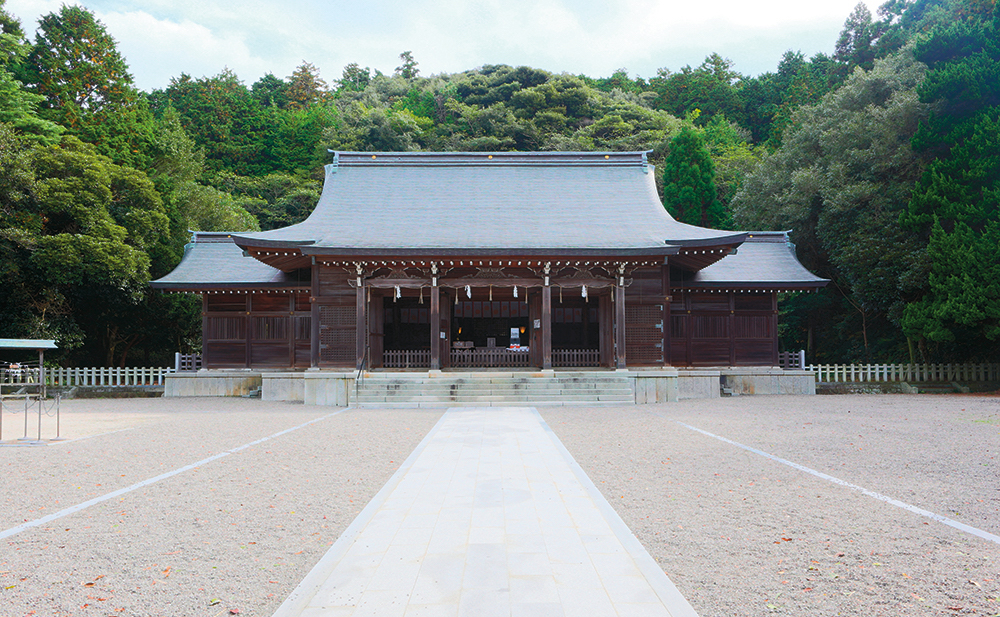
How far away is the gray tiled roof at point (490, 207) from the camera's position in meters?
15.9

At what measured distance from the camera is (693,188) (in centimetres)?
2833

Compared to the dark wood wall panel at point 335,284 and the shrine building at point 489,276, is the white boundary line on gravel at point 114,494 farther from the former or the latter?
the dark wood wall panel at point 335,284

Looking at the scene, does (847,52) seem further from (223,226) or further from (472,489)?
(472,489)

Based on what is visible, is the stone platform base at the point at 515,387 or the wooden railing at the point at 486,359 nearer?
the stone platform base at the point at 515,387

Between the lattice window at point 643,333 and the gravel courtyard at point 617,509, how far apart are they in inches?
232

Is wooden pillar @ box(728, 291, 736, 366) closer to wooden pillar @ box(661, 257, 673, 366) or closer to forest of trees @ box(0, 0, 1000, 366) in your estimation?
wooden pillar @ box(661, 257, 673, 366)

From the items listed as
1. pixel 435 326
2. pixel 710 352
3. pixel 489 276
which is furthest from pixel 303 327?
pixel 710 352

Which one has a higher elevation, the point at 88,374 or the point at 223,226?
the point at 223,226

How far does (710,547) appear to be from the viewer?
13.4 ft

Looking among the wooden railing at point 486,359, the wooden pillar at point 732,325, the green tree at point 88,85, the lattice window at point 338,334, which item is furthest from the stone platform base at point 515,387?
the green tree at point 88,85

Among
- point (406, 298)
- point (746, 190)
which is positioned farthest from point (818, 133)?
point (406, 298)

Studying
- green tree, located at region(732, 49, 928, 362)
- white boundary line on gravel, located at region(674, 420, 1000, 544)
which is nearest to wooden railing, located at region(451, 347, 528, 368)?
white boundary line on gravel, located at region(674, 420, 1000, 544)

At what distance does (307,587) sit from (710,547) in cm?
297

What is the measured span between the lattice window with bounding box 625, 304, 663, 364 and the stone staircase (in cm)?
186
